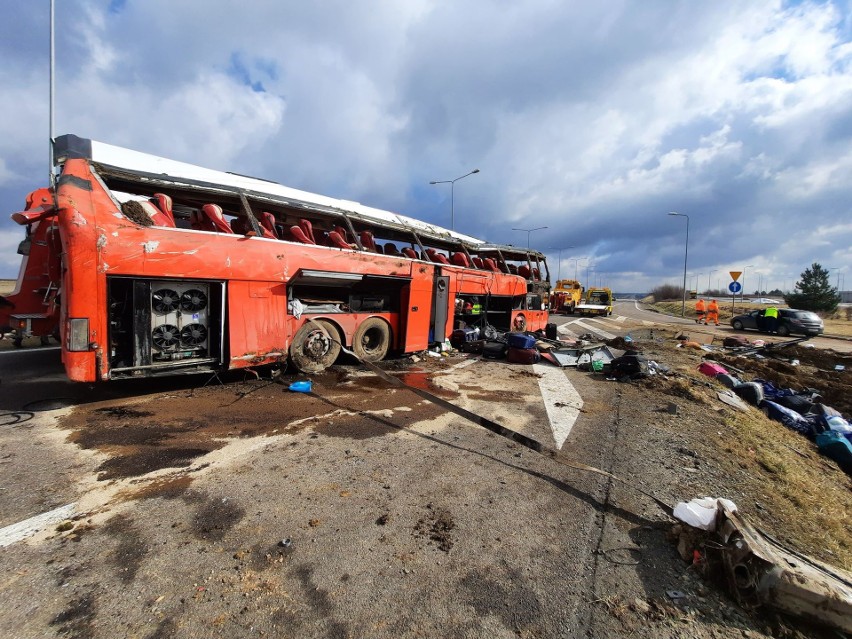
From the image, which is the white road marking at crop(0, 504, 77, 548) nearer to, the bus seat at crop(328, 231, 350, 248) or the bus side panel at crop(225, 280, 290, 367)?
the bus side panel at crop(225, 280, 290, 367)

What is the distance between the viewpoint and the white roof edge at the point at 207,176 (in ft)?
16.5

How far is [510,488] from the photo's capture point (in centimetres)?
311

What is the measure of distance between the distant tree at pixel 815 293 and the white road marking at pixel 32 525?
4750 cm

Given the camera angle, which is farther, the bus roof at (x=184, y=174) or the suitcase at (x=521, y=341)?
the suitcase at (x=521, y=341)

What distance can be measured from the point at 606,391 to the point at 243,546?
19.9 ft

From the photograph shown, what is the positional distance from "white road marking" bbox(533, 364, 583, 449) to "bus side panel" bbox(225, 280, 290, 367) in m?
4.16

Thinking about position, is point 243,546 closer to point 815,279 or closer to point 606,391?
point 606,391

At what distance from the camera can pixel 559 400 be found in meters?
5.95

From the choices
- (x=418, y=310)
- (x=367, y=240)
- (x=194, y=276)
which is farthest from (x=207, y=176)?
(x=418, y=310)

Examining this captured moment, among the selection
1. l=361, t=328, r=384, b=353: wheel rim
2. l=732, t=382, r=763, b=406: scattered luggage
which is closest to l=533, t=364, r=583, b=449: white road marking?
l=732, t=382, r=763, b=406: scattered luggage

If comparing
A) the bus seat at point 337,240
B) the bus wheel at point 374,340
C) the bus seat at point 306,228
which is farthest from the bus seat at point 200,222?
the bus wheel at point 374,340

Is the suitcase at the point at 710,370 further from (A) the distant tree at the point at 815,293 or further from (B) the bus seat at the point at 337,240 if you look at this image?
(A) the distant tree at the point at 815,293

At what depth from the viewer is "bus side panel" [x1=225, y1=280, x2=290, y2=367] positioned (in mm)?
5266

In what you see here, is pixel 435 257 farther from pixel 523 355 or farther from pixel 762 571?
pixel 762 571
